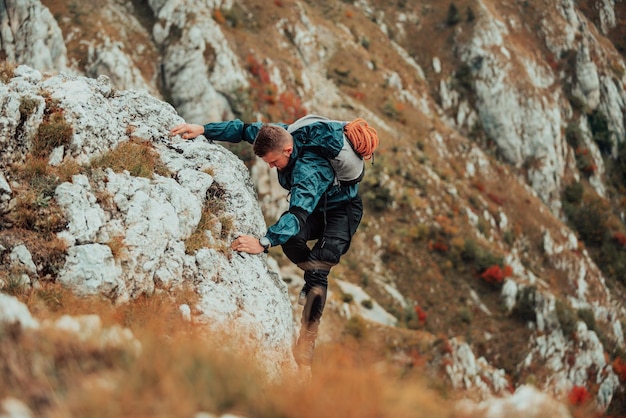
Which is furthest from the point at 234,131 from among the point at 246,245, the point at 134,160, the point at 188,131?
the point at 246,245

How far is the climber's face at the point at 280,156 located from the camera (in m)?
6.81

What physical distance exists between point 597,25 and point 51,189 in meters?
103

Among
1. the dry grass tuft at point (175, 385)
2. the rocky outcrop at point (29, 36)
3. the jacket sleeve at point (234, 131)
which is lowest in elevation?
the rocky outcrop at point (29, 36)

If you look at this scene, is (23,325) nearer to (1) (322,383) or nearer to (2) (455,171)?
(1) (322,383)

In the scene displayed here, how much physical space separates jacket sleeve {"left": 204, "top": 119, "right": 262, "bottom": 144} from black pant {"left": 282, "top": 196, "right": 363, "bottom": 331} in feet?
5.48

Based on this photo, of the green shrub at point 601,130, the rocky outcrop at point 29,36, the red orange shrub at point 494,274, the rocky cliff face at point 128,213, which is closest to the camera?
the rocky cliff face at point 128,213

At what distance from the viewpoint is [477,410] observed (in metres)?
3.85

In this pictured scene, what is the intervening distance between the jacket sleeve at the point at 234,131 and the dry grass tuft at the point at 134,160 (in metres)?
1.05

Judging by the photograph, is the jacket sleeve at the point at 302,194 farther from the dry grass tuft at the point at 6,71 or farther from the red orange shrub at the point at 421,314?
the red orange shrub at the point at 421,314

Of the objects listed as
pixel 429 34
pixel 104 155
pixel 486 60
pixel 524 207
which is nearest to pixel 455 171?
pixel 524 207

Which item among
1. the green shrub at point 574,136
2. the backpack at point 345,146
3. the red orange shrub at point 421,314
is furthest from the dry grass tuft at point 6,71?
the green shrub at point 574,136

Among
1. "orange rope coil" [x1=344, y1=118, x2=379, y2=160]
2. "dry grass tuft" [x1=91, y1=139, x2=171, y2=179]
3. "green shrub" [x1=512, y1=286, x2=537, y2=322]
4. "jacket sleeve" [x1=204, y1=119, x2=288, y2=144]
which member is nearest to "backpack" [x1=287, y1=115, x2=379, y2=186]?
"orange rope coil" [x1=344, y1=118, x2=379, y2=160]

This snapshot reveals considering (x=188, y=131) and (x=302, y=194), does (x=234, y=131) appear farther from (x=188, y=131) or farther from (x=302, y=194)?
(x=302, y=194)

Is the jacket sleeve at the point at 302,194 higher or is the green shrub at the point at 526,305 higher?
the jacket sleeve at the point at 302,194
